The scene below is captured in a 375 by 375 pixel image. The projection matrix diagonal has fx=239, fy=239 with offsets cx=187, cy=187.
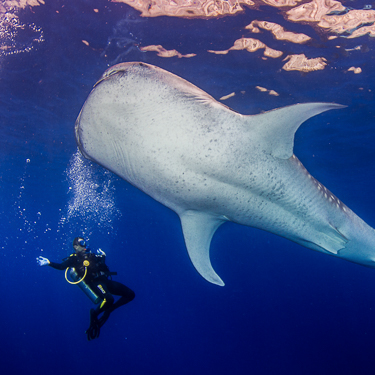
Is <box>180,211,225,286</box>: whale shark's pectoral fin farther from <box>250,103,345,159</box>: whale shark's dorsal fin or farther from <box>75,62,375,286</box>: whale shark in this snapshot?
<box>250,103,345,159</box>: whale shark's dorsal fin

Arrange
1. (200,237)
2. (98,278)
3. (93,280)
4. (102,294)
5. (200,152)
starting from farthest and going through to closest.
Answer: (98,278) → (93,280) → (102,294) → (200,237) → (200,152)

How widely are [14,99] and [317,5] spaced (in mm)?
13371

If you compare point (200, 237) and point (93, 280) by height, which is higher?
point (200, 237)

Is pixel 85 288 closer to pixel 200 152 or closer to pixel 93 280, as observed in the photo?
pixel 93 280

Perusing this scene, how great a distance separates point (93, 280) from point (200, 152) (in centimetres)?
517

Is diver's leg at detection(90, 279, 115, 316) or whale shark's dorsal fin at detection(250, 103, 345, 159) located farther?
diver's leg at detection(90, 279, 115, 316)

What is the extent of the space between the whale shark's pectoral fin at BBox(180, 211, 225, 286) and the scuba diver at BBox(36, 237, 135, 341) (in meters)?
3.34

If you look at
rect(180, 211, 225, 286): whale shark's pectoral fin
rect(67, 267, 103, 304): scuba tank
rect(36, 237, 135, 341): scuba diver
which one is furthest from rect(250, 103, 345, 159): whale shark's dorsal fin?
rect(67, 267, 103, 304): scuba tank

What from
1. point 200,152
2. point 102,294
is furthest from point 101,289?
point 200,152

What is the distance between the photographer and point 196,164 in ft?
8.80

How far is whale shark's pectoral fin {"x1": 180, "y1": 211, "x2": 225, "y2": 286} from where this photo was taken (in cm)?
370

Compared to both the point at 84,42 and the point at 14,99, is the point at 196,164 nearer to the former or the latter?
the point at 84,42

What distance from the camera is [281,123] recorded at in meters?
2.66

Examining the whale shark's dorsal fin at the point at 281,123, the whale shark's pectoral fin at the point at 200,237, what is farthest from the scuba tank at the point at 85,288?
the whale shark's dorsal fin at the point at 281,123
